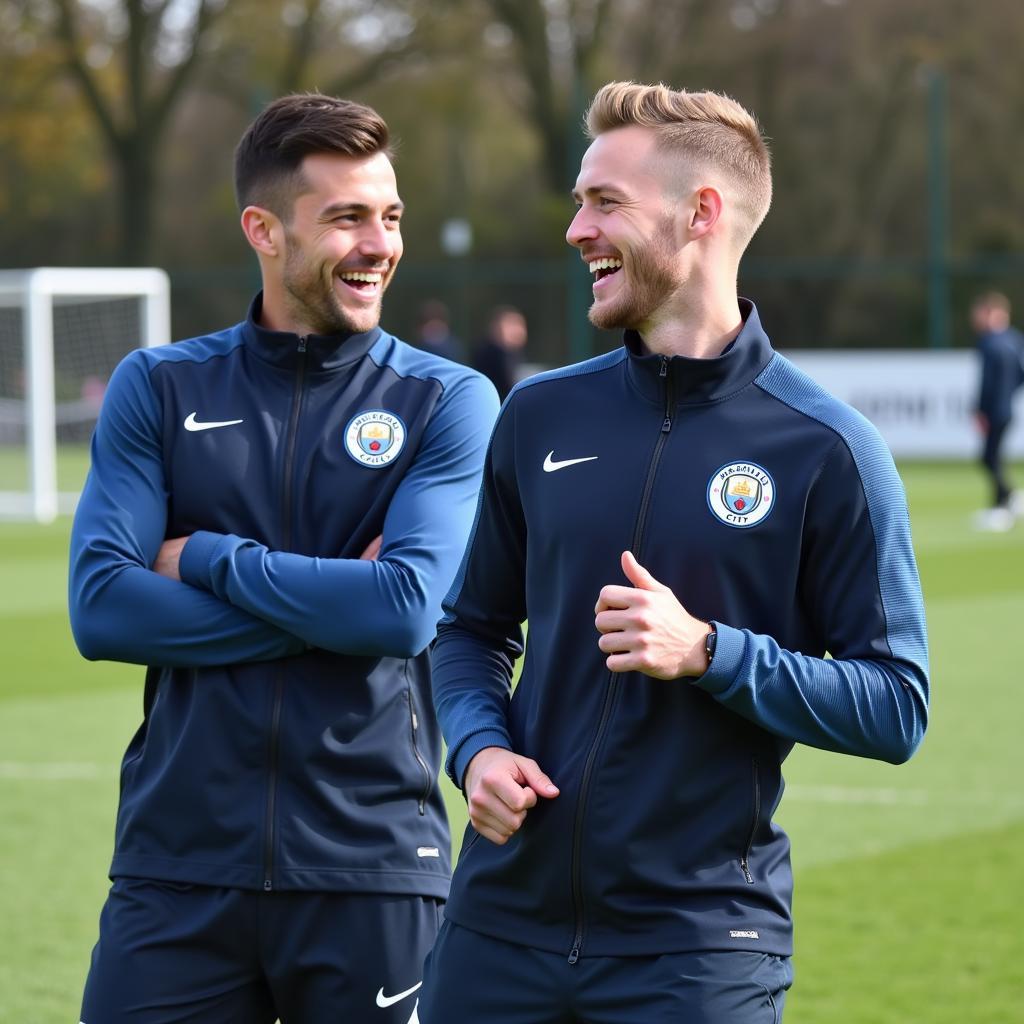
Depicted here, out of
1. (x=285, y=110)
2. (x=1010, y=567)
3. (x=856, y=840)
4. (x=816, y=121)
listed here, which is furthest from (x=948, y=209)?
(x=285, y=110)

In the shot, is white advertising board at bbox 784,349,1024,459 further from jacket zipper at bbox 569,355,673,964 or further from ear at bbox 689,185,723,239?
jacket zipper at bbox 569,355,673,964

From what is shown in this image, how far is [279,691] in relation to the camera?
3355mm

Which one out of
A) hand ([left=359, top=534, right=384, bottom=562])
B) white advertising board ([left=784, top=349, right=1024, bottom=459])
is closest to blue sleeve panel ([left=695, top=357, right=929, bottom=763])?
hand ([left=359, top=534, right=384, bottom=562])

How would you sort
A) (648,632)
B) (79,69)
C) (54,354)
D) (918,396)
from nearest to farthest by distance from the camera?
(648,632) → (54,354) → (918,396) → (79,69)

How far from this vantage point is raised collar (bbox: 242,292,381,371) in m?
3.51

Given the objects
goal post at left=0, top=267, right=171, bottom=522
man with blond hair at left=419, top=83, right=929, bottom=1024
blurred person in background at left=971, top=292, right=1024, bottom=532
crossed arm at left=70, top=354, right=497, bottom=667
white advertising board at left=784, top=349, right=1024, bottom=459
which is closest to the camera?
man with blond hair at left=419, top=83, right=929, bottom=1024

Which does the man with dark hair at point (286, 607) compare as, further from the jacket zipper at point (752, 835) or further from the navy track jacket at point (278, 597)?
the jacket zipper at point (752, 835)

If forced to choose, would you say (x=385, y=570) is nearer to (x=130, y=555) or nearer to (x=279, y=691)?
(x=279, y=691)

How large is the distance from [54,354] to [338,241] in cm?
2143

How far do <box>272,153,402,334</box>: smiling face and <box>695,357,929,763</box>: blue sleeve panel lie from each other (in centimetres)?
105

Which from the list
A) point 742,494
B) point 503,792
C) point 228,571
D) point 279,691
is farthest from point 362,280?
point 503,792

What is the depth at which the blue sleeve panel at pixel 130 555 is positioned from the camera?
3.38m

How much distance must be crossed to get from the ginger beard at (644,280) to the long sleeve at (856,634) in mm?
358

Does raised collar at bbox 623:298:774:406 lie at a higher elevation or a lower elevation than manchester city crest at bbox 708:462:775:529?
higher
